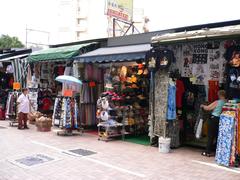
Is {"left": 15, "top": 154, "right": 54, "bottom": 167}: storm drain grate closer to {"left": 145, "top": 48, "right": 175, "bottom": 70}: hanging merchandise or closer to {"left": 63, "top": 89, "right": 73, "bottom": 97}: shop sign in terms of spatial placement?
{"left": 63, "top": 89, "right": 73, "bottom": 97}: shop sign

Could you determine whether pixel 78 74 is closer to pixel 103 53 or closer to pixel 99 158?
pixel 103 53

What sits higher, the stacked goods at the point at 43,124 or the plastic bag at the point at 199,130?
the plastic bag at the point at 199,130

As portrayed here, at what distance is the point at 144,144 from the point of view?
9164mm

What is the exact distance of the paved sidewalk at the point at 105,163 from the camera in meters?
6.14

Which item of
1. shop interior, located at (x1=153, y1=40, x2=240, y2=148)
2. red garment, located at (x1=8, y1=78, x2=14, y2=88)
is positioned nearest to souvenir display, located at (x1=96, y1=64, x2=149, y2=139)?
→ shop interior, located at (x1=153, y1=40, x2=240, y2=148)

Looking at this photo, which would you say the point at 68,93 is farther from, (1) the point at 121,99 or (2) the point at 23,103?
(2) the point at 23,103

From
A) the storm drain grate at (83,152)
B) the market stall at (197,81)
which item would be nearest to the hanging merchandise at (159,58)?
the market stall at (197,81)

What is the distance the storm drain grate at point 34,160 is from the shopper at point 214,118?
3836 millimetres

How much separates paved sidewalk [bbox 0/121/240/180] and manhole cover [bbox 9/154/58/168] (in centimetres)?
9

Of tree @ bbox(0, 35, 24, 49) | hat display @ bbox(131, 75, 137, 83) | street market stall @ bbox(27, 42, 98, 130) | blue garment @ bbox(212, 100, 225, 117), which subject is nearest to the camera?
blue garment @ bbox(212, 100, 225, 117)

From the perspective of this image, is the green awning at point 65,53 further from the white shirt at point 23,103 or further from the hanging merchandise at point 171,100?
the hanging merchandise at point 171,100

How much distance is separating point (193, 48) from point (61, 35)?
180 ft

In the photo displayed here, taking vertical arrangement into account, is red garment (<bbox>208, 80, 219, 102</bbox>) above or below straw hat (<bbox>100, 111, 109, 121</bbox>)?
above

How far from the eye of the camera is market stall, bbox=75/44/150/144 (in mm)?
9523
